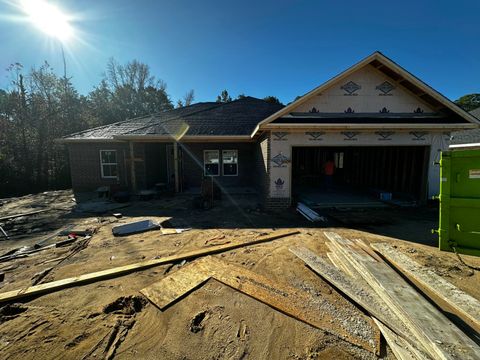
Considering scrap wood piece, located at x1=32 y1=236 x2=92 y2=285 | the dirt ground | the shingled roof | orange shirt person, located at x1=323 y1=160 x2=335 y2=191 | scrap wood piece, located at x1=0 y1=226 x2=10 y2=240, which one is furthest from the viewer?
orange shirt person, located at x1=323 y1=160 x2=335 y2=191

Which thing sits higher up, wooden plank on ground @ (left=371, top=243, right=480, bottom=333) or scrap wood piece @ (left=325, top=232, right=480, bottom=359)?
scrap wood piece @ (left=325, top=232, right=480, bottom=359)

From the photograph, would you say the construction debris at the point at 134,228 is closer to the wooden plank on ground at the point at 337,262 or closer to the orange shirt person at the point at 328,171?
the wooden plank on ground at the point at 337,262

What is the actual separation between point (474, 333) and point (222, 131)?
34.7ft

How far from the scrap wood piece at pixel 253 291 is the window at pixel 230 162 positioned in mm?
9289

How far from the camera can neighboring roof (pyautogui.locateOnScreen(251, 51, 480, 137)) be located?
775cm

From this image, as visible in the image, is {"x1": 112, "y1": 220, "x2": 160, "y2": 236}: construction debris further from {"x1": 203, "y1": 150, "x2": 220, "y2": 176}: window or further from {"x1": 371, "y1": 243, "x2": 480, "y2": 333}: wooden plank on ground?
{"x1": 203, "y1": 150, "x2": 220, "y2": 176}: window

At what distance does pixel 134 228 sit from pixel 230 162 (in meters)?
7.92

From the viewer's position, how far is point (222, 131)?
11.4m

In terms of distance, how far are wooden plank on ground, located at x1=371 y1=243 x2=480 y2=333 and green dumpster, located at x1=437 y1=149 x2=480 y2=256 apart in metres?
A: 0.64

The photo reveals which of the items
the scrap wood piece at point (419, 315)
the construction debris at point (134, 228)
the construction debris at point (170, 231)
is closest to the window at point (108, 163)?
the construction debris at point (134, 228)

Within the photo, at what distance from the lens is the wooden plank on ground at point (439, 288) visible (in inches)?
110

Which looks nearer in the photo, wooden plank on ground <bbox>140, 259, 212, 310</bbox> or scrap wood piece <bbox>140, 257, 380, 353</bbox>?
scrap wood piece <bbox>140, 257, 380, 353</bbox>

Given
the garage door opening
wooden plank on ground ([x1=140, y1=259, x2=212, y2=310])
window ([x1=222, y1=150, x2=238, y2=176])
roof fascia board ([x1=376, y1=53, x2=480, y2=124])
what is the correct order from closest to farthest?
wooden plank on ground ([x1=140, y1=259, x2=212, y2=310]), roof fascia board ([x1=376, y1=53, x2=480, y2=124]), the garage door opening, window ([x1=222, y1=150, x2=238, y2=176])

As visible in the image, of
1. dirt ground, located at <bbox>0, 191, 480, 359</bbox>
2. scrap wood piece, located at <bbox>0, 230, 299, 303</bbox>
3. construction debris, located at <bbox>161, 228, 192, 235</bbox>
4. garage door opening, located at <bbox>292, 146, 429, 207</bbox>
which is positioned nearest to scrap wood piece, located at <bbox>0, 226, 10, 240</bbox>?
dirt ground, located at <bbox>0, 191, 480, 359</bbox>
